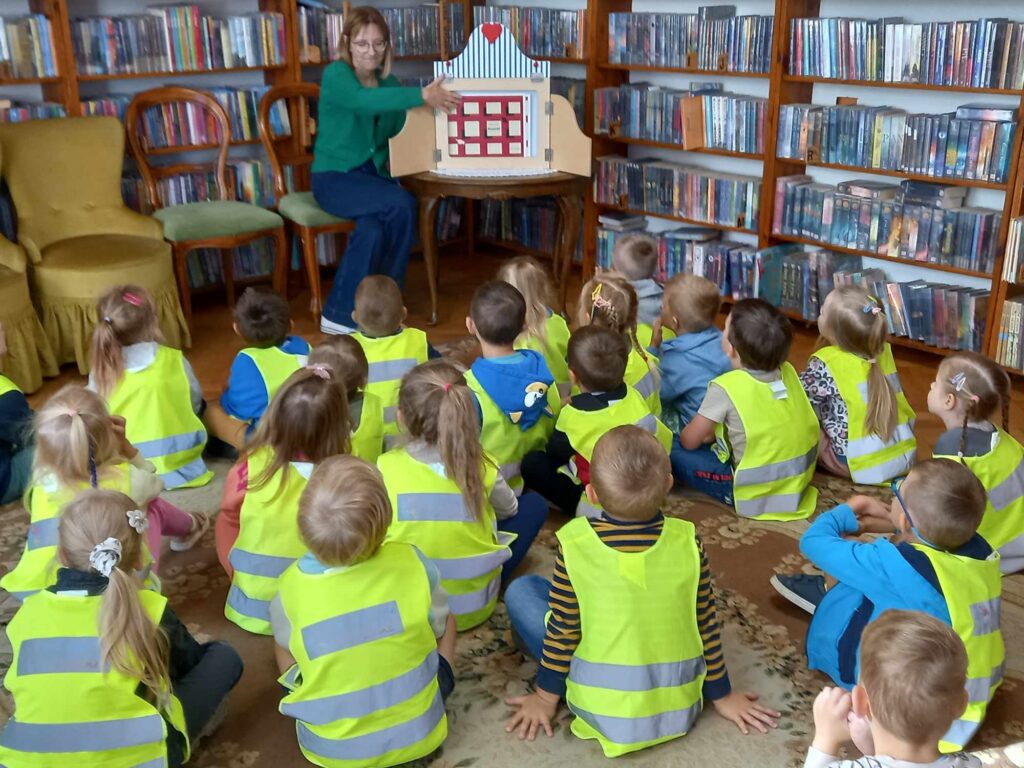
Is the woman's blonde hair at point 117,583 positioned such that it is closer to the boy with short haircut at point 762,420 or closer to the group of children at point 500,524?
the group of children at point 500,524

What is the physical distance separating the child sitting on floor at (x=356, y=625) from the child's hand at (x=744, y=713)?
623mm

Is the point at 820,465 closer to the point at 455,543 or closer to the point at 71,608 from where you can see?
the point at 455,543

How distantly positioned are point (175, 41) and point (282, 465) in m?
3.08

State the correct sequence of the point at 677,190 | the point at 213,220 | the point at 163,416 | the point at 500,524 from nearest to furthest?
the point at 500,524, the point at 163,416, the point at 213,220, the point at 677,190

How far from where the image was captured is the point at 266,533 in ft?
7.79

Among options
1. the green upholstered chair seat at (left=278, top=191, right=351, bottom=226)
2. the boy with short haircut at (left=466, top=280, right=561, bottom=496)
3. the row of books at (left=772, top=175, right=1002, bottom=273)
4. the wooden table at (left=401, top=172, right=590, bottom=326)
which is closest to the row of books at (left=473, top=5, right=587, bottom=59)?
the wooden table at (left=401, top=172, right=590, bottom=326)

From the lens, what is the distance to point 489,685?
7.72 ft

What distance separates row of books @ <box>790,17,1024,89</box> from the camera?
3.82 m

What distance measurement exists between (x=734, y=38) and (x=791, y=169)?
0.62 m

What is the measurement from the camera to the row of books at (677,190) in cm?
Answer: 480

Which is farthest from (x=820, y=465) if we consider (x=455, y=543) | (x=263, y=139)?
(x=263, y=139)

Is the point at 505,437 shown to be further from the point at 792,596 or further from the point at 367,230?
the point at 367,230

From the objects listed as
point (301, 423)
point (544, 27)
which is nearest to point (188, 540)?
point (301, 423)

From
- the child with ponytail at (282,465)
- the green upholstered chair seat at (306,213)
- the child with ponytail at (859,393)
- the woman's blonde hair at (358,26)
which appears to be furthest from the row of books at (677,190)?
the child with ponytail at (282,465)
